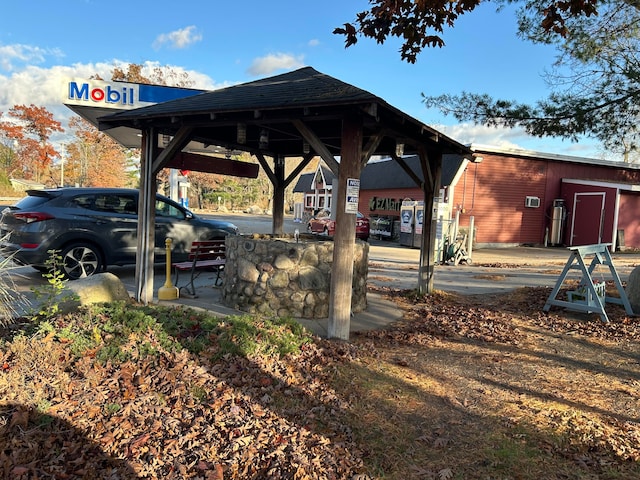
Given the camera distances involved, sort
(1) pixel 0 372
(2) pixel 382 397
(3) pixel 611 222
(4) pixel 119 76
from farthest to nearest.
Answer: (4) pixel 119 76
(3) pixel 611 222
(2) pixel 382 397
(1) pixel 0 372

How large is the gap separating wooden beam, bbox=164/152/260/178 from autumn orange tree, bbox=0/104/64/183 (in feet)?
151

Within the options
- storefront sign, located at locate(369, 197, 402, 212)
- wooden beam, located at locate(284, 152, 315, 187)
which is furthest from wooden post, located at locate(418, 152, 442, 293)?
storefront sign, located at locate(369, 197, 402, 212)

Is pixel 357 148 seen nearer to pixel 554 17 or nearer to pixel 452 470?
pixel 554 17

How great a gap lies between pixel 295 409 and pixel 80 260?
20.7 ft

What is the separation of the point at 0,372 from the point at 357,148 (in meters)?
3.93

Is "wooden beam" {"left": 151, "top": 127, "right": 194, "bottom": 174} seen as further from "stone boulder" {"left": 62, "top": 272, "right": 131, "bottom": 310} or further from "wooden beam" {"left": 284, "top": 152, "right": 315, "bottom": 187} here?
"wooden beam" {"left": 284, "top": 152, "right": 315, "bottom": 187}

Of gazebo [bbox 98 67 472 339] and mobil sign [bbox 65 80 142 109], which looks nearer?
gazebo [bbox 98 67 472 339]

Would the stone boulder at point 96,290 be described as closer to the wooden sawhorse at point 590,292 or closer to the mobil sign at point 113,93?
the wooden sawhorse at point 590,292

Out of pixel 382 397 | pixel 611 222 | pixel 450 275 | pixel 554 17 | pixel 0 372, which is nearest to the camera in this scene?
pixel 0 372

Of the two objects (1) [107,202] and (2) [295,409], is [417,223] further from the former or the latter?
(2) [295,409]

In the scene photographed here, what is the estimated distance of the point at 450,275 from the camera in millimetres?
11781

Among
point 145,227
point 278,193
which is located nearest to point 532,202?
point 278,193

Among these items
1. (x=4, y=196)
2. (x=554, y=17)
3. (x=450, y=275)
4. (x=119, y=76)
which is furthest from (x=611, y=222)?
(x=4, y=196)

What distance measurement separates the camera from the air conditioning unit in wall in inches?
829
